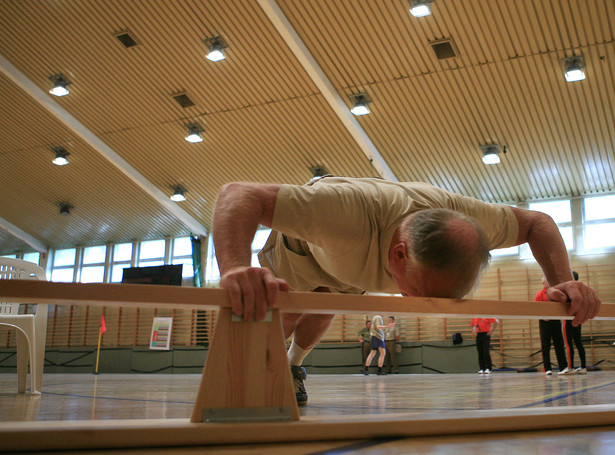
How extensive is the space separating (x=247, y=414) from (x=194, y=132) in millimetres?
10806

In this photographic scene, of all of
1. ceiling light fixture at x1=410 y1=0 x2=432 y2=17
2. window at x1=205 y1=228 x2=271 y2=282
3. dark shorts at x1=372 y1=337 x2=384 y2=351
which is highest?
ceiling light fixture at x1=410 y1=0 x2=432 y2=17

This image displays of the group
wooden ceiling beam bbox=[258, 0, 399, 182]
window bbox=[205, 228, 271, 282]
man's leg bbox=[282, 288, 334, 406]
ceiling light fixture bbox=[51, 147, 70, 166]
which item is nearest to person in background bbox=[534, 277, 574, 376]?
man's leg bbox=[282, 288, 334, 406]

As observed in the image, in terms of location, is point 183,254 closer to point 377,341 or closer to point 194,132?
point 194,132

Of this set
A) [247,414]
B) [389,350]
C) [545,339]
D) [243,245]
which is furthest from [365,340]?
[247,414]

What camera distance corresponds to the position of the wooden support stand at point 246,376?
122 centimetres

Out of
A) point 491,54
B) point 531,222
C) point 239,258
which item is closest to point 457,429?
point 239,258

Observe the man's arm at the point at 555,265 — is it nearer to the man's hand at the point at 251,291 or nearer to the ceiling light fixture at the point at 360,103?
the man's hand at the point at 251,291

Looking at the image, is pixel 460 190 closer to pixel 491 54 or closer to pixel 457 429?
pixel 491 54

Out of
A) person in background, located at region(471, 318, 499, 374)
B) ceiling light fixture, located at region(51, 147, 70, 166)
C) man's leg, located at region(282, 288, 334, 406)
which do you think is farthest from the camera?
ceiling light fixture, located at region(51, 147, 70, 166)

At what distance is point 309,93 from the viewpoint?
10.4 metres

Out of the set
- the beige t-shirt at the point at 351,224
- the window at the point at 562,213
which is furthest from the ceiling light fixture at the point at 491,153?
the beige t-shirt at the point at 351,224

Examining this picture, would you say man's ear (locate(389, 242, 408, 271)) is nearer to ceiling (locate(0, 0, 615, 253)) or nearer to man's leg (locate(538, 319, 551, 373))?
man's leg (locate(538, 319, 551, 373))

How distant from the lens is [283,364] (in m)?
1.27

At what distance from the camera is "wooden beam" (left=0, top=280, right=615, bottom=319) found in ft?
3.73
